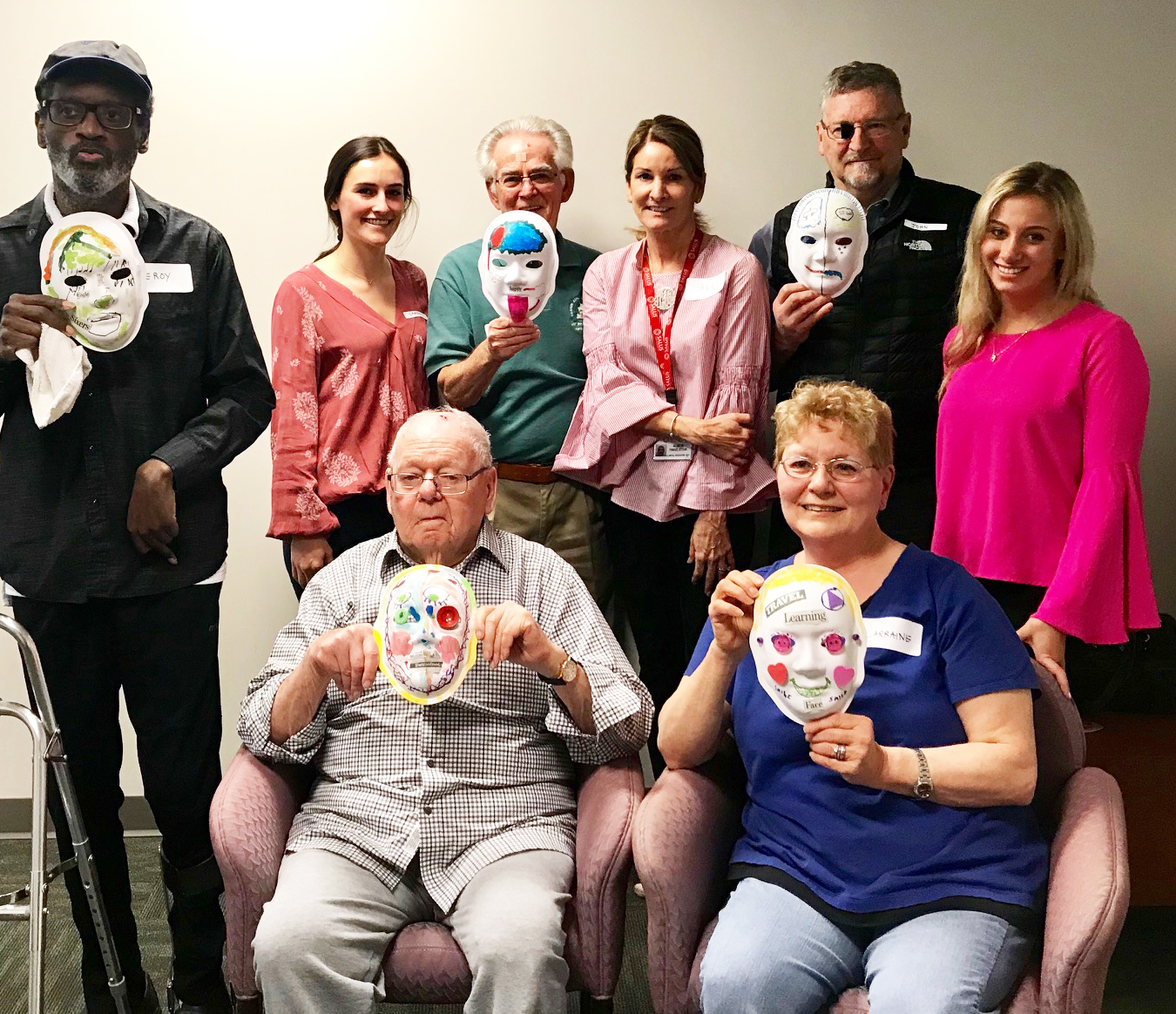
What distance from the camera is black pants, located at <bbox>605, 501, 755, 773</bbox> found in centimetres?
296

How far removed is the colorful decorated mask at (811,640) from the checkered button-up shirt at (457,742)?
1.28ft

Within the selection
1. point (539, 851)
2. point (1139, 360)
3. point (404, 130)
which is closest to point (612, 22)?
point (404, 130)

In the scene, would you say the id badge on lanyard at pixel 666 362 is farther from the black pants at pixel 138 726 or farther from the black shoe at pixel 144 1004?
the black shoe at pixel 144 1004

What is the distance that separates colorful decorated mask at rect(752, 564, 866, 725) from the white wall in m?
1.84

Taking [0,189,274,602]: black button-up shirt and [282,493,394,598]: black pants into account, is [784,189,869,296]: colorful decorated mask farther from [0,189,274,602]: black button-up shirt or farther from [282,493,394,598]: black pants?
[0,189,274,602]: black button-up shirt

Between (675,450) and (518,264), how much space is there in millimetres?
590

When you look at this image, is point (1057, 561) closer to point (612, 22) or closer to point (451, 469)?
point (451, 469)

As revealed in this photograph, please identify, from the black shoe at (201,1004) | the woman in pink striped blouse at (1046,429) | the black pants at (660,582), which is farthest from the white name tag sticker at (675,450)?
the black shoe at (201,1004)

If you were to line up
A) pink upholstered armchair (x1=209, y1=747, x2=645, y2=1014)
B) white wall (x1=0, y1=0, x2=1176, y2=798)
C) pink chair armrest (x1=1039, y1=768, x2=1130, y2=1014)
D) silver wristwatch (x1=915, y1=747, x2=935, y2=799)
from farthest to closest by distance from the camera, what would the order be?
white wall (x1=0, y1=0, x2=1176, y2=798) < pink upholstered armchair (x1=209, y1=747, x2=645, y2=1014) < silver wristwatch (x1=915, y1=747, x2=935, y2=799) < pink chair armrest (x1=1039, y1=768, x2=1130, y2=1014)

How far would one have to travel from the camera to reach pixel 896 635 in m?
1.96

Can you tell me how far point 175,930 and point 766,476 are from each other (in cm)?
167

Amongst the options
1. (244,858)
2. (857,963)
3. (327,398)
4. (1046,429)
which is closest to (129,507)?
(327,398)

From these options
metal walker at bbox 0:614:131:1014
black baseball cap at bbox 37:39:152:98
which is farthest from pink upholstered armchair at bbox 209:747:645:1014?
black baseball cap at bbox 37:39:152:98

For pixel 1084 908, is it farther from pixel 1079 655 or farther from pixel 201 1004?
pixel 201 1004
